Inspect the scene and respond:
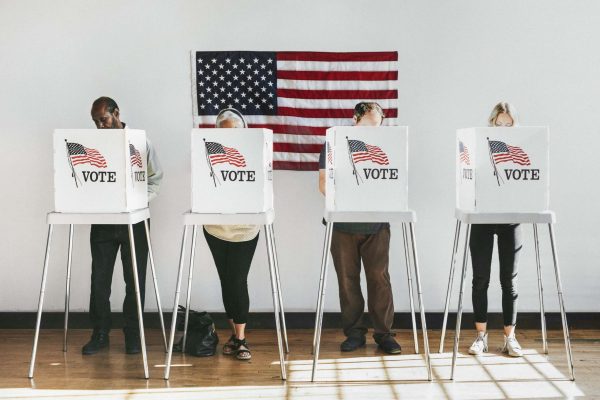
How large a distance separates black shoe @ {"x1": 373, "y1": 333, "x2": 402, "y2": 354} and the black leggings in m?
0.50

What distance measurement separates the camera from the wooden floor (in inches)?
120

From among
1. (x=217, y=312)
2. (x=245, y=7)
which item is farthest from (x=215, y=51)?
(x=217, y=312)

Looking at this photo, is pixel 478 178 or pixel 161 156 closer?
pixel 478 178

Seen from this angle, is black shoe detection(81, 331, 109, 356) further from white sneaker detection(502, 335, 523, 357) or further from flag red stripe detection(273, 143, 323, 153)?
white sneaker detection(502, 335, 523, 357)

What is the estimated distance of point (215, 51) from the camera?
4.16 metres

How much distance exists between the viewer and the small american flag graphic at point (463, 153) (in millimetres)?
3225

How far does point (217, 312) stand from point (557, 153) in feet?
8.05

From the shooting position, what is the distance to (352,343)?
3.74 m

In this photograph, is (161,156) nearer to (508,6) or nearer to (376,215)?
(376,215)

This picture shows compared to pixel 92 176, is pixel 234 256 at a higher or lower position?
lower

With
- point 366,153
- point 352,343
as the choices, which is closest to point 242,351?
point 352,343

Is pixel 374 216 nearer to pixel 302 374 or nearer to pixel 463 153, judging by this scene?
pixel 463 153

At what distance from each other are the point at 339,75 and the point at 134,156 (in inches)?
60.2

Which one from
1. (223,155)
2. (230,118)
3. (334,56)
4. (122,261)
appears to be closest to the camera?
(223,155)
